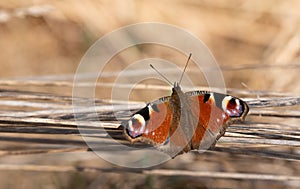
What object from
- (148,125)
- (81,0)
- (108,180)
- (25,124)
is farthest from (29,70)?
→ (148,125)

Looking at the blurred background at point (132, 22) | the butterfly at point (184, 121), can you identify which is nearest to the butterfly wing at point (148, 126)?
the butterfly at point (184, 121)

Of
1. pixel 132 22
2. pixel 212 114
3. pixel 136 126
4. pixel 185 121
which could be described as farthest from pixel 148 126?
pixel 132 22

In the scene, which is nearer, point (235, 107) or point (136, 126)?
point (136, 126)

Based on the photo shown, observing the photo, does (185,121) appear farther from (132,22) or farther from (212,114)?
(132,22)

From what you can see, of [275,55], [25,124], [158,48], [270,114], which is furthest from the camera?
[158,48]

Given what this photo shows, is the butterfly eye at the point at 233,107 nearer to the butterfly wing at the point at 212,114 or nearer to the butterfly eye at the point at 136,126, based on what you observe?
the butterfly wing at the point at 212,114

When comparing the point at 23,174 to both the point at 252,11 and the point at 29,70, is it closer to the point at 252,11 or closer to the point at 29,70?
the point at 29,70

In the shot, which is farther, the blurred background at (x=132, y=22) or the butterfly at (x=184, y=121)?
the blurred background at (x=132, y=22)

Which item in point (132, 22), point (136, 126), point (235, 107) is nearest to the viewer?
point (136, 126)
